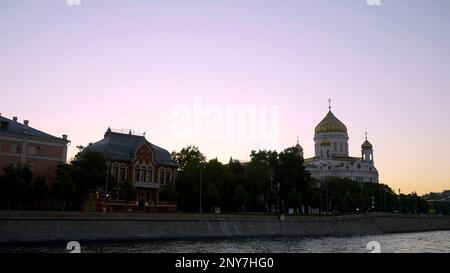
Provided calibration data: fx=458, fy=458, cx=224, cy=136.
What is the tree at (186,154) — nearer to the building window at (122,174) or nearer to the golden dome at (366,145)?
the building window at (122,174)

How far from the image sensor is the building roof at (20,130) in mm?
49325

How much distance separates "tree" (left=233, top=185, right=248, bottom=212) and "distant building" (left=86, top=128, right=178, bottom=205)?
31.4 feet

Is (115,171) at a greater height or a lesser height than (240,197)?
greater

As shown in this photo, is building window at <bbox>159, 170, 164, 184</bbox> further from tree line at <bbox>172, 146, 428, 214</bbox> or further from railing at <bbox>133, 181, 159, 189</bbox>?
tree line at <bbox>172, 146, 428, 214</bbox>

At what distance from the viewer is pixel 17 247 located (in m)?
34.4

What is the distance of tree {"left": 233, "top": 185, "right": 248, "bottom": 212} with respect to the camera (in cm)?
6362

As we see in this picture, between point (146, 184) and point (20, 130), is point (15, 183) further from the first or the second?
point (146, 184)

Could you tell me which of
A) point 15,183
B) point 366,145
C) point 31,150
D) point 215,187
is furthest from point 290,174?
point 366,145

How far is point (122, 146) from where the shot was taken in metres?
62.5

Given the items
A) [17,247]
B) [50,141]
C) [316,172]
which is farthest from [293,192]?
[316,172]

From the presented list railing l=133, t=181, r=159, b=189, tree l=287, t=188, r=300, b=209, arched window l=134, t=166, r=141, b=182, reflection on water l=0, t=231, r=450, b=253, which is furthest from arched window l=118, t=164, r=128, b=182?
tree l=287, t=188, r=300, b=209

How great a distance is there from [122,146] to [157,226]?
18.7 m
